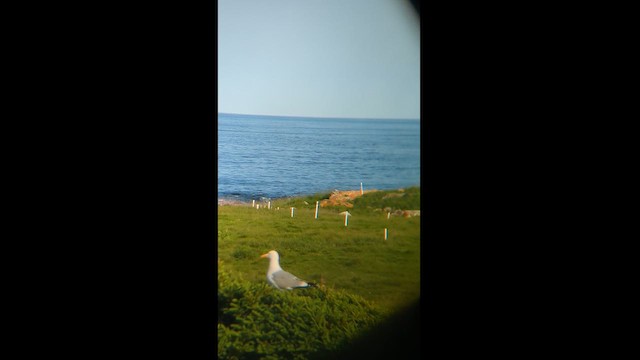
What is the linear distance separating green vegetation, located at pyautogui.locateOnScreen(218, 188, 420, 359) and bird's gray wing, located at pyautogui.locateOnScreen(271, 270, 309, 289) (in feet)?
0.08

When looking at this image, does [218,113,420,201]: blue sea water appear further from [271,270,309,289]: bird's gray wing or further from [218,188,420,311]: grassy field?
[271,270,309,289]: bird's gray wing

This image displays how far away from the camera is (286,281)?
2426 millimetres

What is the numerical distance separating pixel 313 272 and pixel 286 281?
0.12m

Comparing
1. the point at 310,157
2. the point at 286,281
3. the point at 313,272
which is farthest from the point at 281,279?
the point at 310,157

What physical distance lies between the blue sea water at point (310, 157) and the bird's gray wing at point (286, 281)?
0.34 metres

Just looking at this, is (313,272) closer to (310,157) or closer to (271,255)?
(271,255)

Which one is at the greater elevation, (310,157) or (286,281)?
(310,157)
